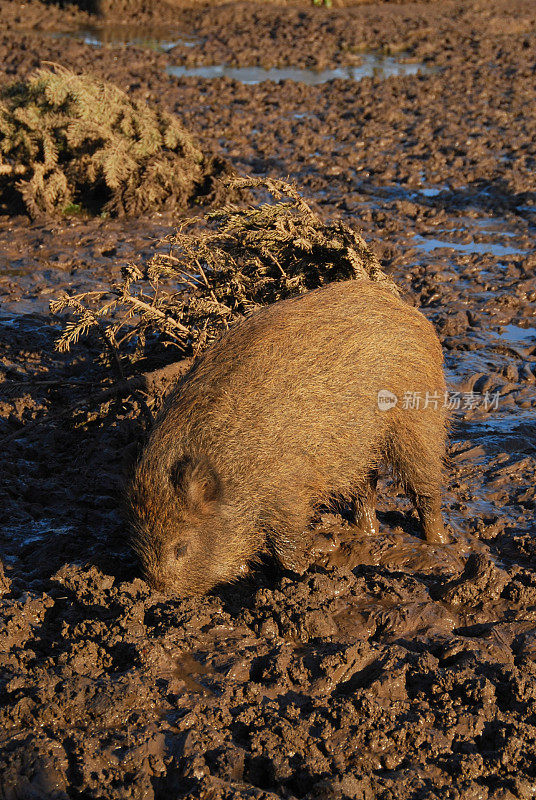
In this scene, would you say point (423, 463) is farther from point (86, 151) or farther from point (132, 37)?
point (132, 37)

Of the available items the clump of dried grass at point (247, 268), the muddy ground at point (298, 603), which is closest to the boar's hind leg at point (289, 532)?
the muddy ground at point (298, 603)

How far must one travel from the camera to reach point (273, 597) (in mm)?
4676

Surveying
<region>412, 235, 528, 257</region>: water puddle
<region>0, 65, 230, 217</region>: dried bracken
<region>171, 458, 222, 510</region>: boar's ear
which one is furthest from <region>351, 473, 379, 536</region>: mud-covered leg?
<region>0, 65, 230, 217</region>: dried bracken

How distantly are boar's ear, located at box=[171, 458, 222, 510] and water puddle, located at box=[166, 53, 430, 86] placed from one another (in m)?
13.7

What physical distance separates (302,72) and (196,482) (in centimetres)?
1520

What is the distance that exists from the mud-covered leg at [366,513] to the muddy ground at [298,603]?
10 cm

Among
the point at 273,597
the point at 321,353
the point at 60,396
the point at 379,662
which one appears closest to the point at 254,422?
the point at 321,353

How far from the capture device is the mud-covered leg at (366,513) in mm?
5586

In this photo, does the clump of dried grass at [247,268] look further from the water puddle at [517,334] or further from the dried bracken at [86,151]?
the dried bracken at [86,151]

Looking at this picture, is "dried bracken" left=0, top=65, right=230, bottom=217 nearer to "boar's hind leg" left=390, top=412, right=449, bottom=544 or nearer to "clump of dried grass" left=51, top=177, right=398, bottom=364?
"clump of dried grass" left=51, top=177, right=398, bottom=364

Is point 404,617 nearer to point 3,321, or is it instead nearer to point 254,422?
point 254,422

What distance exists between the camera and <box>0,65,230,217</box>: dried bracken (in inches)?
409

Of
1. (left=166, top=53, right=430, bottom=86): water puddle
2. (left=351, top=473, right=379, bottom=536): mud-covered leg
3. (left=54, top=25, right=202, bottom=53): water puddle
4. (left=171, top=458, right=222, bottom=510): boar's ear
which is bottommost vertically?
(left=351, top=473, right=379, bottom=536): mud-covered leg

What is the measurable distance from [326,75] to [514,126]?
16.1ft
